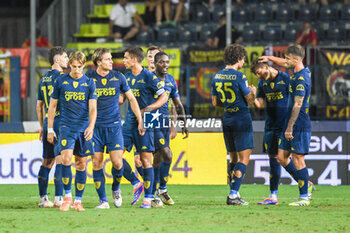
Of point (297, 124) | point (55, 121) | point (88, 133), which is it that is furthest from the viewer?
point (297, 124)

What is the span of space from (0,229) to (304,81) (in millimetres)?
4174

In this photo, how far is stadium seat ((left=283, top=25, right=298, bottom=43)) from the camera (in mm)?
19406

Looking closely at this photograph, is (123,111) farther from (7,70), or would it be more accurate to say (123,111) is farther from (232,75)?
(232,75)

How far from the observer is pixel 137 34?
67.8ft

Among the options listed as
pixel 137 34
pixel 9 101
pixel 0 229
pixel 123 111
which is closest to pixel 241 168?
pixel 0 229

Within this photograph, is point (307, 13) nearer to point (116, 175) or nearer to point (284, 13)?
point (284, 13)

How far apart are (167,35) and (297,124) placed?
10.3 metres

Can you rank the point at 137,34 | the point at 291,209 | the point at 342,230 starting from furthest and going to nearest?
the point at 137,34, the point at 291,209, the point at 342,230

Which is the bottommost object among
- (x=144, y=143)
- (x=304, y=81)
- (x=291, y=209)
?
(x=291, y=209)

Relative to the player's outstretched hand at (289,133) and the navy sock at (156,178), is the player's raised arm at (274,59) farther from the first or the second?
the navy sock at (156,178)

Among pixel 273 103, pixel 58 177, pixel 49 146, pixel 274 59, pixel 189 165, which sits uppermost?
pixel 274 59

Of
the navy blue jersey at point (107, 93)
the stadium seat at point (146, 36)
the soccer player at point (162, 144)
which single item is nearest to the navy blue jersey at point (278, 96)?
the soccer player at point (162, 144)

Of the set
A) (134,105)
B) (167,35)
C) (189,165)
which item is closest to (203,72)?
(189,165)

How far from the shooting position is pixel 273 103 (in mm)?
10398
